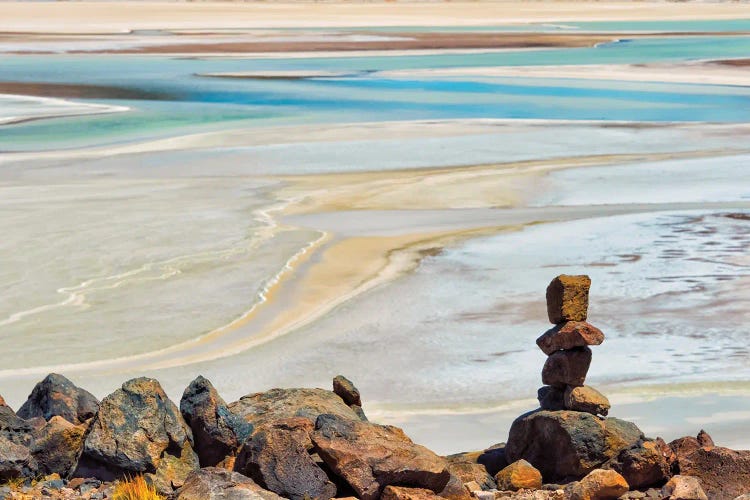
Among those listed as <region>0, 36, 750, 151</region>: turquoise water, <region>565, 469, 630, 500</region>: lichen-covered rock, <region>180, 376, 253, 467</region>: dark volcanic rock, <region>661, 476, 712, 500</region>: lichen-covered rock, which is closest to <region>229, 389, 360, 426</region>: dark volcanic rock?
<region>180, 376, 253, 467</region>: dark volcanic rock

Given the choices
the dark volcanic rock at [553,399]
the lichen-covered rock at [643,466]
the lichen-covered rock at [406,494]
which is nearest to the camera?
the lichen-covered rock at [406,494]

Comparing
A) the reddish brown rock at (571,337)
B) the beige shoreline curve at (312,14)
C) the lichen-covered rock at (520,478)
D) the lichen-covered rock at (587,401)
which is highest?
the beige shoreline curve at (312,14)

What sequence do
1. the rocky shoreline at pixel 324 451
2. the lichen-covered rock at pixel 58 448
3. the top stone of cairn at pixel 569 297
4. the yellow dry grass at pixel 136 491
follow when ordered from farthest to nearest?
the top stone of cairn at pixel 569 297 → the lichen-covered rock at pixel 58 448 → the rocky shoreline at pixel 324 451 → the yellow dry grass at pixel 136 491

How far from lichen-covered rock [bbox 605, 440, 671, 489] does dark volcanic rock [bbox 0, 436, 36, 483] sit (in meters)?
3.21

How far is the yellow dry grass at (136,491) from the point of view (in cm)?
602

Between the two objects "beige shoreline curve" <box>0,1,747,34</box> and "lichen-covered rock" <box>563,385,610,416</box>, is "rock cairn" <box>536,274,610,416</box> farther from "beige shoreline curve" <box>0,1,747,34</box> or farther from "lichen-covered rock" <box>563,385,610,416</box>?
"beige shoreline curve" <box>0,1,747,34</box>

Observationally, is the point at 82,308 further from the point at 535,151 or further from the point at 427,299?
the point at 535,151

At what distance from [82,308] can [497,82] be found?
26813 millimetres

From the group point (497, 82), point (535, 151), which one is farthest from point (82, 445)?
point (497, 82)

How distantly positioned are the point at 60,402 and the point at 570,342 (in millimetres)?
3163

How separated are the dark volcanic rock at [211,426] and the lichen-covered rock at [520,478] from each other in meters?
1.47

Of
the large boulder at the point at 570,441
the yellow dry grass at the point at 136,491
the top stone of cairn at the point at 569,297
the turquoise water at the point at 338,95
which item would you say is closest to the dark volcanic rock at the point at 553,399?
the large boulder at the point at 570,441

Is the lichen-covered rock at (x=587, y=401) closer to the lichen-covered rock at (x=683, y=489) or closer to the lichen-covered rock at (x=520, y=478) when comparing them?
the lichen-covered rock at (x=520, y=478)

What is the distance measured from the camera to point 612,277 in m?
14.0
